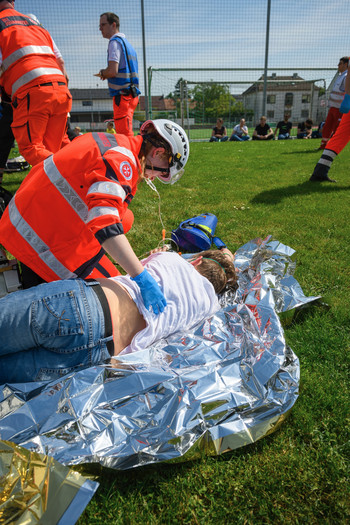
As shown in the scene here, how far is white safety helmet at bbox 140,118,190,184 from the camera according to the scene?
2436mm

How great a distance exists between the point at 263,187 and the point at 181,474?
605 centimetres

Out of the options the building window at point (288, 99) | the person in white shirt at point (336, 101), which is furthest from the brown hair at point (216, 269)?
the building window at point (288, 99)

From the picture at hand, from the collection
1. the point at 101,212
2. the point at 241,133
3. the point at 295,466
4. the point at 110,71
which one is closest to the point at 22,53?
the point at 110,71

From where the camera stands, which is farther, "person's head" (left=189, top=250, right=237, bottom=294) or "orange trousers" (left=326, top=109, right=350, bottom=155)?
"orange trousers" (left=326, top=109, right=350, bottom=155)

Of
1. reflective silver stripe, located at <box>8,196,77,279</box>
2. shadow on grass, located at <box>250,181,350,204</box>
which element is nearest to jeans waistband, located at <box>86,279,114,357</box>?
reflective silver stripe, located at <box>8,196,77,279</box>

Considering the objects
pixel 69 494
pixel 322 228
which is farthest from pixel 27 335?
pixel 322 228

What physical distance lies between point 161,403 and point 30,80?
376 cm

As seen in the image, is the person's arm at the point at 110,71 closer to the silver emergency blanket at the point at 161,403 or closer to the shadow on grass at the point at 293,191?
the shadow on grass at the point at 293,191

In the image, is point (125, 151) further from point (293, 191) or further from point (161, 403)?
point (293, 191)

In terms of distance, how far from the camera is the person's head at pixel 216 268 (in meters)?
2.66

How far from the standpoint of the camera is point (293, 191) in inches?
259

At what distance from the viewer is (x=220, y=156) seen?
37.8 ft

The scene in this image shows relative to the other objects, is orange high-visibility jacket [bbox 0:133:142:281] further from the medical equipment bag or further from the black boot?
the black boot

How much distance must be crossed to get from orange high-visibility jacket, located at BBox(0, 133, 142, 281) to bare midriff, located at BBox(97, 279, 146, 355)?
0.36 metres
